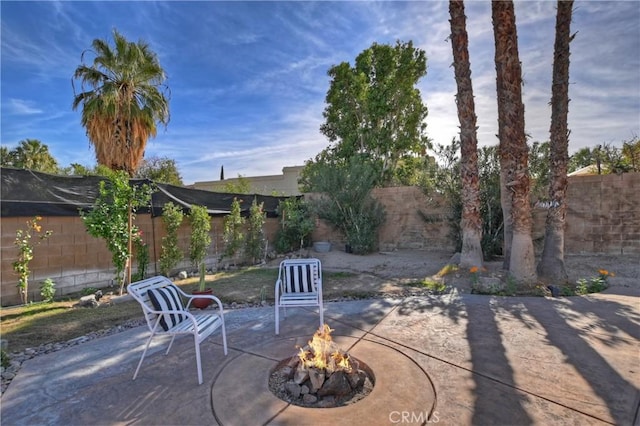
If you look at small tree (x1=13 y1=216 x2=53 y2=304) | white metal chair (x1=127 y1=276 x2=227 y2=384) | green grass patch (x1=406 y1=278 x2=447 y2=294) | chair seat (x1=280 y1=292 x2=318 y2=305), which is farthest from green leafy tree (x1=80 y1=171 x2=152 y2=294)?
green grass patch (x1=406 y1=278 x2=447 y2=294)

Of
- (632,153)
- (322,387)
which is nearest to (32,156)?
(322,387)

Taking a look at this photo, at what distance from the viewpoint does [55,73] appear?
7.45 m

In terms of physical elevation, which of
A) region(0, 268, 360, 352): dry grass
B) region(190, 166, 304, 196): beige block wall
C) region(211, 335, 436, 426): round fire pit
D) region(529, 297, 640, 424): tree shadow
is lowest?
region(529, 297, 640, 424): tree shadow

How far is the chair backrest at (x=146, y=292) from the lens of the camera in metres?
2.81

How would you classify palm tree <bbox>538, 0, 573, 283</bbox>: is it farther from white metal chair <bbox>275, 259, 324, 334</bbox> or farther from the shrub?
the shrub

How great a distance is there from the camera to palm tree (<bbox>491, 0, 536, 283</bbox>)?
18.9 feet

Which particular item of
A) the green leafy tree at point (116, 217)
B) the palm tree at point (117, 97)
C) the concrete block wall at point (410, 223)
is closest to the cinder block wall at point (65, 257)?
the green leafy tree at point (116, 217)

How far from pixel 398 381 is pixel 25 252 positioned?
587 centimetres

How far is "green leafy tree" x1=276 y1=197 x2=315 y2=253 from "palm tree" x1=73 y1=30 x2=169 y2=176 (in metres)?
4.88

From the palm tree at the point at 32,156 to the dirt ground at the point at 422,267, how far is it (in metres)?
15.2

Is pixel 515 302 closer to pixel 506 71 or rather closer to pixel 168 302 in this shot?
pixel 506 71

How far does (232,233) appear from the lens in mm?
8570

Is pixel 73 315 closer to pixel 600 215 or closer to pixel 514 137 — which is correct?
pixel 514 137

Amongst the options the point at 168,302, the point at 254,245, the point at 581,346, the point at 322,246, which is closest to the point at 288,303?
the point at 168,302
